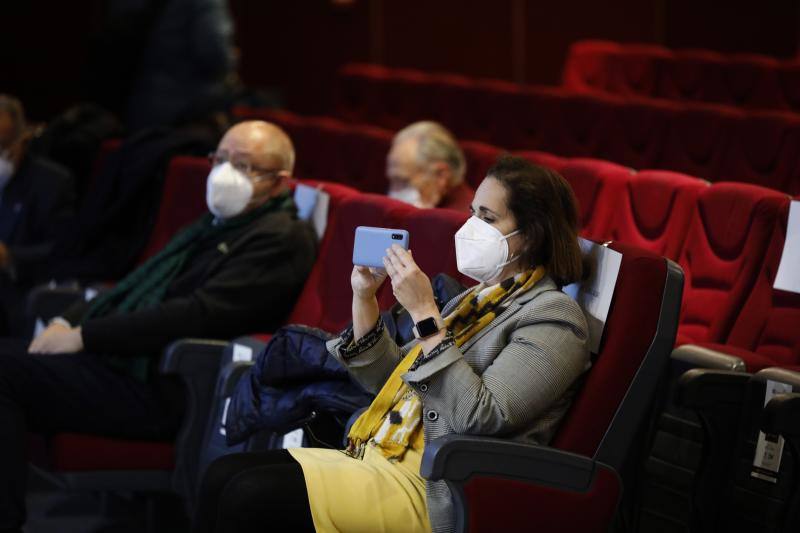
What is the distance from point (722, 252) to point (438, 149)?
1.17 meters

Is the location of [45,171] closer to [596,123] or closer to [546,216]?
[596,123]

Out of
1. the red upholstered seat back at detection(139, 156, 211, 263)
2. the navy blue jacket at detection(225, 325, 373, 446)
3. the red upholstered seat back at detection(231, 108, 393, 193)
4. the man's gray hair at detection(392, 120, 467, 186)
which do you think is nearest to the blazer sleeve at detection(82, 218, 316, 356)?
the navy blue jacket at detection(225, 325, 373, 446)

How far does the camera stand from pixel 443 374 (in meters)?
1.86

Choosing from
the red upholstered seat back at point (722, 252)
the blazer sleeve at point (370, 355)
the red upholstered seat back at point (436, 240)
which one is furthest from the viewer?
the red upholstered seat back at point (722, 252)

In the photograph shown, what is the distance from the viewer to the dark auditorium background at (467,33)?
7.92m

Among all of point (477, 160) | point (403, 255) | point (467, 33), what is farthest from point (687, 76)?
point (403, 255)

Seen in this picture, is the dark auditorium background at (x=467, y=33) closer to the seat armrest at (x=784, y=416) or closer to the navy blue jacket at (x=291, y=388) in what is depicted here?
the navy blue jacket at (x=291, y=388)

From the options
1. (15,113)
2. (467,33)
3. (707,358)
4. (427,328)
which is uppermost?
(467,33)

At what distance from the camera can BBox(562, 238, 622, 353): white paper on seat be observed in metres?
1.96

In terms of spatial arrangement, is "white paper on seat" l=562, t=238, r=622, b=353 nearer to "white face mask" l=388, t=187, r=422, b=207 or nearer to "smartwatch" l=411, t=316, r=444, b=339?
"smartwatch" l=411, t=316, r=444, b=339

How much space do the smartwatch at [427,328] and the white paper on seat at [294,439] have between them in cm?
59

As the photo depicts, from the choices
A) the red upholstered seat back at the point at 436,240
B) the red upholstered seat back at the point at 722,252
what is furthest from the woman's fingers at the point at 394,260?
the red upholstered seat back at the point at 722,252

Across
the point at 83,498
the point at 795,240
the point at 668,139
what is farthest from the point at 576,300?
the point at 668,139

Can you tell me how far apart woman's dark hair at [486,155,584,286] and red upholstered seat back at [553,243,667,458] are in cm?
11
